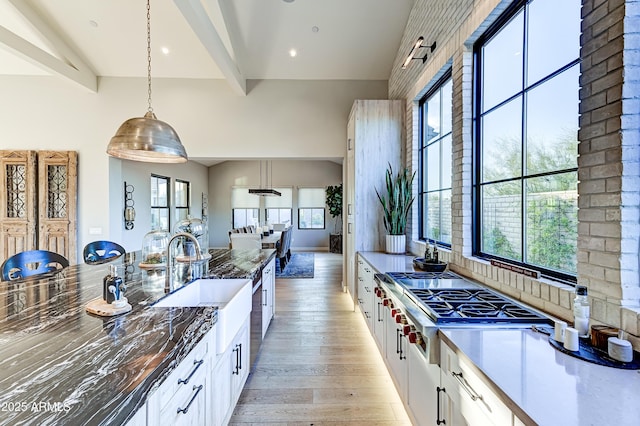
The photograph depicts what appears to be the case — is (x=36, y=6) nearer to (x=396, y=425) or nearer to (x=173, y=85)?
(x=173, y=85)

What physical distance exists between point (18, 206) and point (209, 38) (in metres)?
4.23

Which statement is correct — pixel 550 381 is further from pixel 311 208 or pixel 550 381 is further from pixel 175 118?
pixel 311 208

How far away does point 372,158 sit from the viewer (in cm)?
426

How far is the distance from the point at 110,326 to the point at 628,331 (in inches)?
82.2

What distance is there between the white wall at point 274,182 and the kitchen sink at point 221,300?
28.3 feet

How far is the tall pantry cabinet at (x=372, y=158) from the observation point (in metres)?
4.25

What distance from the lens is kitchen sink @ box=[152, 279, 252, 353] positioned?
1.67 metres

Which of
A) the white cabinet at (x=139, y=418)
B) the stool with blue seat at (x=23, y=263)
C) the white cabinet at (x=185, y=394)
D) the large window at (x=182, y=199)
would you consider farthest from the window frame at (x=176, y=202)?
the white cabinet at (x=139, y=418)

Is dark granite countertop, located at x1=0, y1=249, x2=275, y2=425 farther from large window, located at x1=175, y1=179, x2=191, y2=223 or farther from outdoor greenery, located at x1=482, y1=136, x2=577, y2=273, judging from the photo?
large window, located at x1=175, y1=179, x2=191, y2=223

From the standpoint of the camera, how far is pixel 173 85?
5.22 meters

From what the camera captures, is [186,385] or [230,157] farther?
[230,157]

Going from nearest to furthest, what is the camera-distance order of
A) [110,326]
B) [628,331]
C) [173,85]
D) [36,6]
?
[628,331] < [110,326] < [36,6] < [173,85]

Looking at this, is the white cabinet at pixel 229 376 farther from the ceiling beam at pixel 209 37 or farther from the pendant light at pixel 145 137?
the ceiling beam at pixel 209 37

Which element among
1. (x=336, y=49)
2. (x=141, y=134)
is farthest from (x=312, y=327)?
(x=336, y=49)
